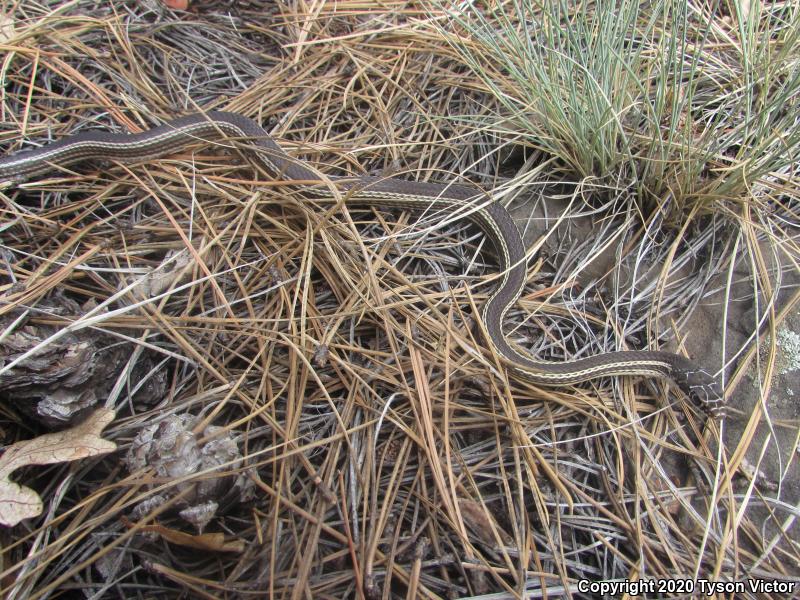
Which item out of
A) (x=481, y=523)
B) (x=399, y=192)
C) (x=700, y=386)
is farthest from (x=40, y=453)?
(x=700, y=386)

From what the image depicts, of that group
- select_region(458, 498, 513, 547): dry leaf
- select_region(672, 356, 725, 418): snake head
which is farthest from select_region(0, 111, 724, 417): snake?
select_region(458, 498, 513, 547): dry leaf

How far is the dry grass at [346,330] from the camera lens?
82.4 inches

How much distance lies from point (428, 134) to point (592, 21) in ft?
3.82

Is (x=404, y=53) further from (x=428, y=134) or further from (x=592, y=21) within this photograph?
(x=592, y=21)

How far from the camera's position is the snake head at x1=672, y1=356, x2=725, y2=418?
253cm

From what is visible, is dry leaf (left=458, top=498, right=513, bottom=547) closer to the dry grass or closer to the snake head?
the dry grass

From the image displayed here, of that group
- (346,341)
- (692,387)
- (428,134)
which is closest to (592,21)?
(428,134)

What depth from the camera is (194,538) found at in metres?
1.98

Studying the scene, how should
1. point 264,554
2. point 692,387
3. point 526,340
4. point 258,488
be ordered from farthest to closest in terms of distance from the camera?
1. point 526,340
2. point 692,387
3. point 258,488
4. point 264,554

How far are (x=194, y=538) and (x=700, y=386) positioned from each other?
2410 millimetres

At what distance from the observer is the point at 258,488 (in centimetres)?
222

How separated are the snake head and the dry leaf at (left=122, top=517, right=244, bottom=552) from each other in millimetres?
2218

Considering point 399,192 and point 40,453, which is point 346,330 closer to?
point 399,192

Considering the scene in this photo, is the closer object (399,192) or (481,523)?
(481,523)
